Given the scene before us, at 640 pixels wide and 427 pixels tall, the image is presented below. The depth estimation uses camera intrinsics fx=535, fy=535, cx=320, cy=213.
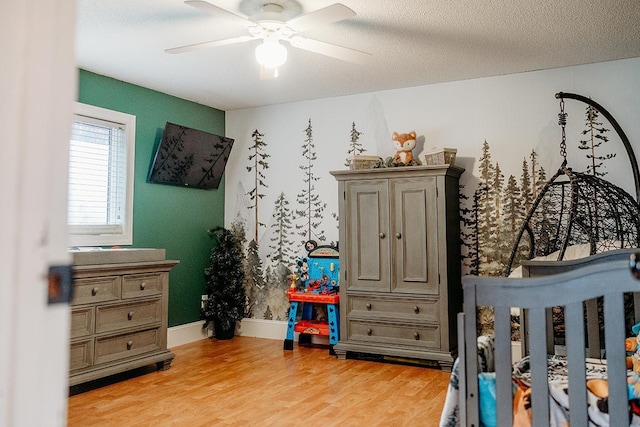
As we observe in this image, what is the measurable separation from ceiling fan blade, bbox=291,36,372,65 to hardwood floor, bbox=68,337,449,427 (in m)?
2.15

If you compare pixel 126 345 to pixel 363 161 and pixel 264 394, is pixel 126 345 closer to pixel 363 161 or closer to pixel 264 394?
pixel 264 394

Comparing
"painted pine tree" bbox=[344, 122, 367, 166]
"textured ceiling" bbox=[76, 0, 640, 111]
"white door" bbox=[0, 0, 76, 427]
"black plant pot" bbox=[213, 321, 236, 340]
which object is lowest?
"black plant pot" bbox=[213, 321, 236, 340]

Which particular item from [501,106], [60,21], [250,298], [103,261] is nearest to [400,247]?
[501,106]

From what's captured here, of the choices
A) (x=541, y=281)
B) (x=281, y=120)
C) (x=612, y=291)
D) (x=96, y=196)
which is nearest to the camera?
(x=612, y=291)

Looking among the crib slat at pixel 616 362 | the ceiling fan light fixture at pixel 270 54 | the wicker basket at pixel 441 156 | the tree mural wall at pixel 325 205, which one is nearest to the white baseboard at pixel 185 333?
the tree mural wall at pixel 325 205

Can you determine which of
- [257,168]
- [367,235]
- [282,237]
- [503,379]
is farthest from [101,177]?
[503,379]

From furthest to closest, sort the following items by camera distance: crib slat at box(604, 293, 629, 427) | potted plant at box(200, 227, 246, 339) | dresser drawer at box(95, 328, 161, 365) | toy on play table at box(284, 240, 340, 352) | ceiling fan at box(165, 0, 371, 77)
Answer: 1. potted plant at box(200, 227, 246, 339)
2. toy on play table at box(284, 240, 340, 352)
3. dresser drawer at box(95, 328, 161, 365)
4. ceiling fan at box(165, 0, 371, 77)
5. crib slat at box(604, 293, 629, 427)

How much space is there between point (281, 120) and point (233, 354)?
241cm

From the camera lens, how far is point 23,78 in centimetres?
59

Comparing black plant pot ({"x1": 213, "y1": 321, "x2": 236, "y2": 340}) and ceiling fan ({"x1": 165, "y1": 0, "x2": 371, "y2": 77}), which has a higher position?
ceiling fan ({"x1": 165, "y1": 0, "x2": 371, "y2": 77})

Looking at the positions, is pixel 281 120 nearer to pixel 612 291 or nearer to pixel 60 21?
pixel 612 291

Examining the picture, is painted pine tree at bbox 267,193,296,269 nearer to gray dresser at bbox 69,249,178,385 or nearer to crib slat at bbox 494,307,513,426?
gray dresser at bbox 69,249,178,385

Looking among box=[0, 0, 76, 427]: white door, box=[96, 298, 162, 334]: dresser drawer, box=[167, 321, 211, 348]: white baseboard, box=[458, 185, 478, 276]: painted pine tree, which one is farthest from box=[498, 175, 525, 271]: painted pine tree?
box=[0, 0, 76, 427]: white door

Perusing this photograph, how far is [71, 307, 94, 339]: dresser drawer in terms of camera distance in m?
3.55
